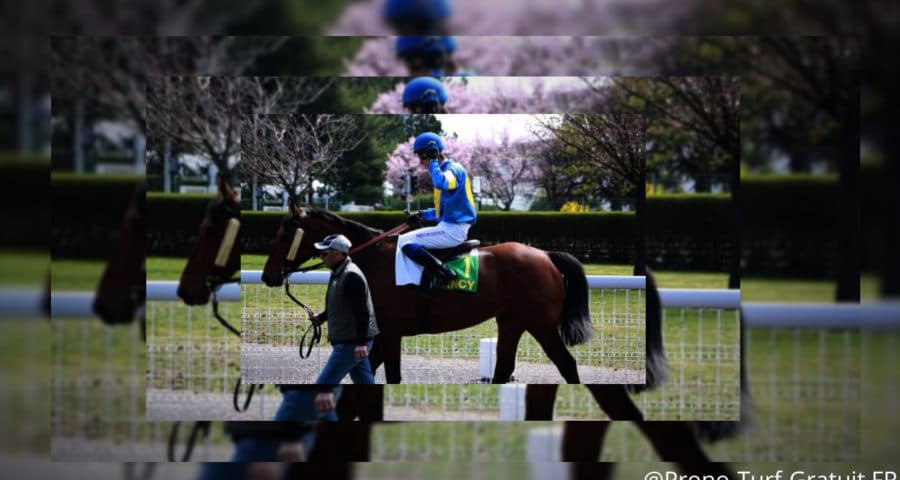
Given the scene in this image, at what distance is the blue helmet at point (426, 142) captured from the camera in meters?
4.17

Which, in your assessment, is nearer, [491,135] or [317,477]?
[491,135]

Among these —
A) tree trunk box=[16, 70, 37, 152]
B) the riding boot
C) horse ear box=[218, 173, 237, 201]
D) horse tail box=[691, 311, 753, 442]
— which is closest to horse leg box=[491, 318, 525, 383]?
the riding boot

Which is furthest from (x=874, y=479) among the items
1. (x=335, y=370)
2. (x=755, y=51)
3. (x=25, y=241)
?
(x=25, y=241)

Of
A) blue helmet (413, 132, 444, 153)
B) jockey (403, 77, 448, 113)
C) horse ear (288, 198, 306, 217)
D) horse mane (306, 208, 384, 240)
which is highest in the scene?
jockey (403, 77, 448, 113)

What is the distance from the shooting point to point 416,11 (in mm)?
4727

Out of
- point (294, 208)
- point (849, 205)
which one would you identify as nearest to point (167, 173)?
point (294, 208)

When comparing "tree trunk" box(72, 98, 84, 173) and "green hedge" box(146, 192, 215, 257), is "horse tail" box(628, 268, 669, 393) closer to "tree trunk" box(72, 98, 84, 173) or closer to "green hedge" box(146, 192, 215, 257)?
"green hedge" box(146, 192, 215, 257)

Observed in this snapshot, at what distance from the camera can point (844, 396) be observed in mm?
4734

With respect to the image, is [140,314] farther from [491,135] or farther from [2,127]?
[491,135]

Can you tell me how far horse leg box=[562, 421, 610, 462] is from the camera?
451 cm

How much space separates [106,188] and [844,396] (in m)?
4.15

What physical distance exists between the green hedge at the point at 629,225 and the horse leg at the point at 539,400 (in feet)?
2.37

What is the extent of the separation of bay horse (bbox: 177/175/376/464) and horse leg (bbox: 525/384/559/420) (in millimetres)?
760

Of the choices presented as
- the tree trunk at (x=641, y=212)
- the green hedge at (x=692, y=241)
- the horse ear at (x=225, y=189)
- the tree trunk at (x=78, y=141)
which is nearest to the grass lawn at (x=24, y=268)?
the tree trunk at (x=78, y=141)
